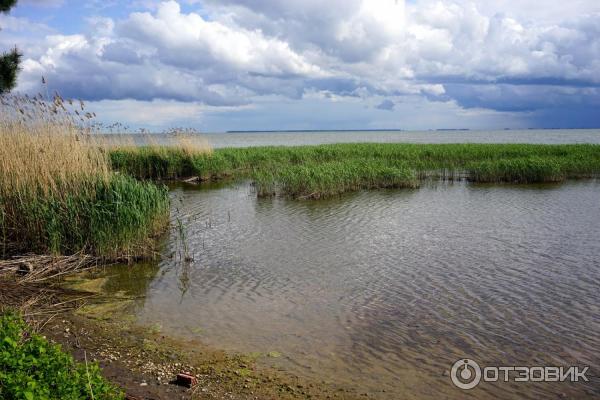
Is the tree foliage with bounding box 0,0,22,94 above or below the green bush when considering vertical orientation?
above

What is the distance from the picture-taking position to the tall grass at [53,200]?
9609 millimetres

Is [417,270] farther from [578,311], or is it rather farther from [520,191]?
[520,191]

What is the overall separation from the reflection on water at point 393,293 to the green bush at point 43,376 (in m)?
2.55

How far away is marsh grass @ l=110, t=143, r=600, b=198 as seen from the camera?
20.4 metres

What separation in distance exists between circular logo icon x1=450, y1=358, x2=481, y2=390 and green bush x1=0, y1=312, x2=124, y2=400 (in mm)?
3641

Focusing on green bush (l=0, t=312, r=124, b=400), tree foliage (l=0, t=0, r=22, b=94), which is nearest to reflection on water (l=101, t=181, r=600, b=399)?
green bush (l=0, t=312, r=124, b=400)

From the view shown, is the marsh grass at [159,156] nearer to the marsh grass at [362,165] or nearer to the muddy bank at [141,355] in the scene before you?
the marsh grass at [362,165]

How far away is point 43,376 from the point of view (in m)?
3.53

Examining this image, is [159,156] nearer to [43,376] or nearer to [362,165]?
[362,165]

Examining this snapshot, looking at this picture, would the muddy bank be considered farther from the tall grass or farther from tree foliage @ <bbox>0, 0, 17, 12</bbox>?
tree foliage @ <bbox>0, 0, 17, 12</bbox>

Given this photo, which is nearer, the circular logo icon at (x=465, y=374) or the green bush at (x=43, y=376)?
the green bush at (x=43, y=376)

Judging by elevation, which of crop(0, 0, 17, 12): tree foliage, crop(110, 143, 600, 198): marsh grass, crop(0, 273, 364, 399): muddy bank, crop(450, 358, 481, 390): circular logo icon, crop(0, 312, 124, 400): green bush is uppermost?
crop(0, 0, 17, 12): tree foliage

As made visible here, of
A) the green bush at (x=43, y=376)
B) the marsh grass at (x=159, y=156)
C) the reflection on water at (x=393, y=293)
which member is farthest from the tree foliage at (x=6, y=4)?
the marsh grass at (x=159, y=156)

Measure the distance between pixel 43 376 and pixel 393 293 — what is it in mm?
5876
